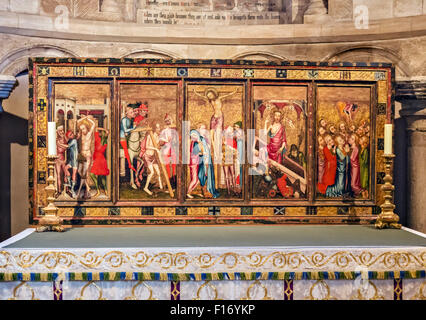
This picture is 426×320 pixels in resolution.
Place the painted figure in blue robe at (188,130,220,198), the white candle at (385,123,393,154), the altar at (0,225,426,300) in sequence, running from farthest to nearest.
A: the painted figure in blue robe at (188,130,220,198) → the white candle at (385,123,393,154) → the altar at (0,225,426,300)

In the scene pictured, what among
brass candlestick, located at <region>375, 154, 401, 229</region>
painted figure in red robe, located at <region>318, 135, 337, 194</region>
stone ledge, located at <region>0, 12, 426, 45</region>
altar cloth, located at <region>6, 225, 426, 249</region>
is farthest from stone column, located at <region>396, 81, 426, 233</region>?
painted figure in red robe, located at <region>318, 135, 337, 194</region>

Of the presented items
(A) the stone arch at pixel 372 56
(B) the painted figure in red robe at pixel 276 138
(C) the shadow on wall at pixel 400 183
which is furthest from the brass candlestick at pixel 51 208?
(C) the shadow on wall at pixel 400 183

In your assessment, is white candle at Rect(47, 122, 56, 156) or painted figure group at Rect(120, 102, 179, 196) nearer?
white candle at Rect(47, 122, 56, 156)

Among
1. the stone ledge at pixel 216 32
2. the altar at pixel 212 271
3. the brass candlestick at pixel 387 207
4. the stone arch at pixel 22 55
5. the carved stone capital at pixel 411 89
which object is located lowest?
the altar at pixel 212 271

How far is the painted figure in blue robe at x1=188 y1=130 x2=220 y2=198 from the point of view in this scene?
593cm

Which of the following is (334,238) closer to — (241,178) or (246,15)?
(241,178)

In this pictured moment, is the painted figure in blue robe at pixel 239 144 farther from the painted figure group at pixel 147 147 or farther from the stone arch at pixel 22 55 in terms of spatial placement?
the stone arch at pixel 22 55

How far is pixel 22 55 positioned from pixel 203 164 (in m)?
2.79

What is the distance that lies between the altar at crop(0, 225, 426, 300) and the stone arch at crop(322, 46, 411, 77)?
8.88 ft

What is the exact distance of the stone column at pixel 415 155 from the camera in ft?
21.0

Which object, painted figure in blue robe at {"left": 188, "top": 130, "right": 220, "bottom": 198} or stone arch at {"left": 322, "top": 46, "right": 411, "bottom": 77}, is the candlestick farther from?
painted figure in blue robe at {"left": 188, "top": 130, "right": 220, "bottom": 198}

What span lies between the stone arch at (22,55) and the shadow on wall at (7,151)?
58 cm

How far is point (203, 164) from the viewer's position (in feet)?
19.5

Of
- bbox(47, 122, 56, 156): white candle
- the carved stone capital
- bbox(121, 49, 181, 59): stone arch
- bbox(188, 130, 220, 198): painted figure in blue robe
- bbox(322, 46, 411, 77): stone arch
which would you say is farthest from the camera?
bbox(121, 49, 181, 59): stone arch
